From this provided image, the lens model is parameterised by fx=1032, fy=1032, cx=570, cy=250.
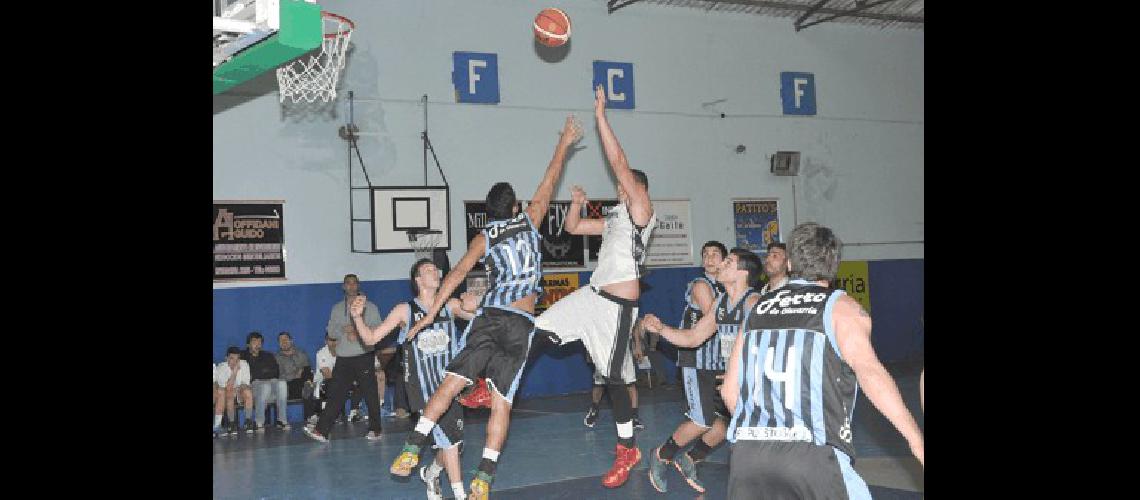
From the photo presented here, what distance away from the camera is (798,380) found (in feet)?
13.2

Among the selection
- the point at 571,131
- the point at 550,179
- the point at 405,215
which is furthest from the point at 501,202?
the point at 405,215

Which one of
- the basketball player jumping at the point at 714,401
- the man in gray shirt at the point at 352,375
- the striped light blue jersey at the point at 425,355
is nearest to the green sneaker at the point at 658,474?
the basketball player jumping at the point at 714,401

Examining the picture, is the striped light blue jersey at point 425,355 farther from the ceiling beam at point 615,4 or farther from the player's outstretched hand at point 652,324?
the ceiling beam at point 615,4

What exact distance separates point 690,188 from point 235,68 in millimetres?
11518

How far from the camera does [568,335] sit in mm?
7508

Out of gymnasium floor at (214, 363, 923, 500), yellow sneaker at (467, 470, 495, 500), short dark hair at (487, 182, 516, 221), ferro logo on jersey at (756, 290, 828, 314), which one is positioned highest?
short dark hair at (487, 182, 516, 221)

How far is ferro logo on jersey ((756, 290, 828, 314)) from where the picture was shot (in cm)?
407

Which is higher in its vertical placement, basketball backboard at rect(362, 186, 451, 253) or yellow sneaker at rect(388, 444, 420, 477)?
basketball backboard at rect(362, 186, 451, 253)

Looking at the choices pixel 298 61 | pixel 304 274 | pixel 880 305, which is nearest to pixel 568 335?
pixel 298 61

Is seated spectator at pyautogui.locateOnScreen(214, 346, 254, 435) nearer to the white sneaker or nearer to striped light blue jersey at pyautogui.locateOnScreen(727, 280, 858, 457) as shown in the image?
the white sneaker

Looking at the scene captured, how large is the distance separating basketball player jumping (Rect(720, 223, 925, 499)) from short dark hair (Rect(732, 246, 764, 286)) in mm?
3473

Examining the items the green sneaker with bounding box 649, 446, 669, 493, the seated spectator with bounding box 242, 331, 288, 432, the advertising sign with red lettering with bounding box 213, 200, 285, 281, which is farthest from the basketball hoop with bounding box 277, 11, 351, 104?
the green sneaker with bounding box 649, 446, 669, 493

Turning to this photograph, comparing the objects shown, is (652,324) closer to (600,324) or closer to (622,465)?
(600,324)

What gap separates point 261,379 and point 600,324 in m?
6.84
